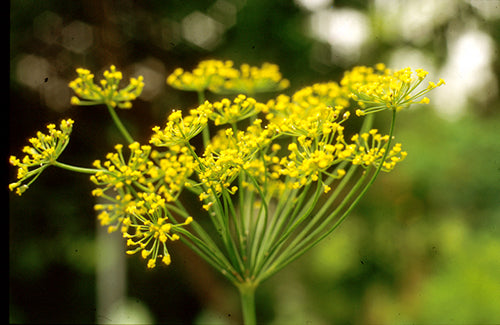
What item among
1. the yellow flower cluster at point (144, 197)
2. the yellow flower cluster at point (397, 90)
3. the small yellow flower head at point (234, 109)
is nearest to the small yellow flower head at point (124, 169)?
the yellow flower cluster at point (144, 197)

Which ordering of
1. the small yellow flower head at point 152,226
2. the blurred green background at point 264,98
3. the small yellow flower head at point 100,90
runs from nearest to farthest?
the small yellow flower head at point 152,226, the small yellow flower head at point 100,90, the blurred green background at point 264,98

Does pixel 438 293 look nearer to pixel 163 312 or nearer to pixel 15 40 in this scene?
pixel 163 312

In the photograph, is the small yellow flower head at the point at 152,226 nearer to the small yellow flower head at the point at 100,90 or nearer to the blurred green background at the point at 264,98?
the small yellow flower head at the point at 100,90

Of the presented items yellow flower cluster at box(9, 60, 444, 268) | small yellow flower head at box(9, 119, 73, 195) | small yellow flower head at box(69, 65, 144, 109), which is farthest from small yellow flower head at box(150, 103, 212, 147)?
small yellow flower head at box(69, 65, 144, 109)

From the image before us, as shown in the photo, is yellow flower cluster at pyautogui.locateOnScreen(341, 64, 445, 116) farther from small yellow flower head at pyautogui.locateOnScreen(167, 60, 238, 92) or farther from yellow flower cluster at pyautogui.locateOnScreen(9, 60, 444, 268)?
small yellow flower head at pyautogui.locateOnScreen(167, 60, 238, 92)

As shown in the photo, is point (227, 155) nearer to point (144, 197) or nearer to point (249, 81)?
point (144, 197)

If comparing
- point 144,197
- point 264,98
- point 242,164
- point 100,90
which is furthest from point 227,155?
point 264,98
